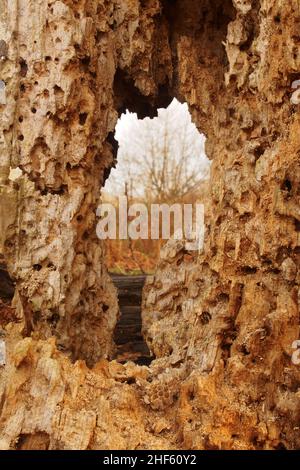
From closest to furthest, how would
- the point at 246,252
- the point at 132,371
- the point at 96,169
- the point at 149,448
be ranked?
the point at 149,448, the point at 246,252, the point at 132,371, the point at 96,169

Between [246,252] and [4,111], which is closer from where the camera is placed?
[246,252]

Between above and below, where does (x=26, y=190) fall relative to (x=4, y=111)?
below

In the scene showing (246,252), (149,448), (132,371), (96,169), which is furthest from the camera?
(96,169)

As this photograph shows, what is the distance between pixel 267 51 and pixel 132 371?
2418 mm

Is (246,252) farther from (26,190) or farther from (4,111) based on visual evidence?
(4,111)

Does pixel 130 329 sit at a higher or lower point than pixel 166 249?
lower

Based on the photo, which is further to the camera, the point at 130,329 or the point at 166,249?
the point at 130,329

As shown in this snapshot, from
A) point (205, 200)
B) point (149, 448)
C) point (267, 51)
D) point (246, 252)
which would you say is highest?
point (267, 51)

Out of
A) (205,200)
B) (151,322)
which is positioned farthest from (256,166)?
(151,322)

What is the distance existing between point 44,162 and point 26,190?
0.83 feet

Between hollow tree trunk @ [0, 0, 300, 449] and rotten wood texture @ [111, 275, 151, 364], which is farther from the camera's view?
rotten wood texture @ [111, 275, 151, 364]

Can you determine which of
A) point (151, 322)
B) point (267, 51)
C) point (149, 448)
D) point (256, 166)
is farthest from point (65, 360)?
point (267, 51)

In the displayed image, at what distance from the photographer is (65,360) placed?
3.66 m

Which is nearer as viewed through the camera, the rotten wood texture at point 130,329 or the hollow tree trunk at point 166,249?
the hollow tree trunk at point 166,249
